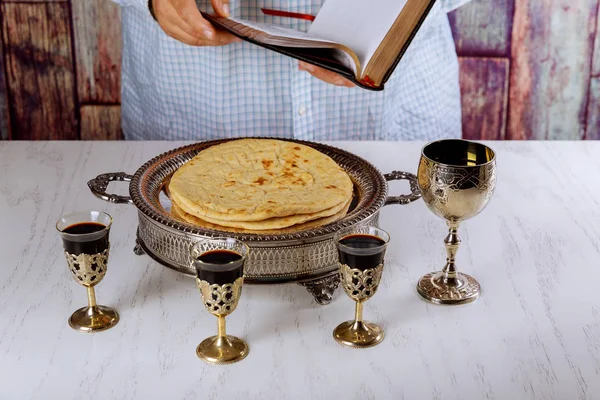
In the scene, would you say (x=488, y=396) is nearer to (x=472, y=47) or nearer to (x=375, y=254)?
(x=375, y=254)

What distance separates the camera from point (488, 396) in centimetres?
111

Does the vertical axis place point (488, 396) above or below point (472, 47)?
below

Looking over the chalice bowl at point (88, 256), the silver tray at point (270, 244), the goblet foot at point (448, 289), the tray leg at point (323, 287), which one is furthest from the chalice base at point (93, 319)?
the goblet foot at point (448, 289)

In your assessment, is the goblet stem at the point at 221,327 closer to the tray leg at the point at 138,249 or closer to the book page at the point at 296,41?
the tray leg at the point at 138,249

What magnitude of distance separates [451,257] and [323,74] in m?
0.69

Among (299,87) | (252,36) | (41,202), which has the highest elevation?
(252,36)

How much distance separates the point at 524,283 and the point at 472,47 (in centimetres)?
179

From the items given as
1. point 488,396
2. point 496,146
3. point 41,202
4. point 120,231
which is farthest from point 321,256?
point 496,146

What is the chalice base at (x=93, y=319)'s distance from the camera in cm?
123

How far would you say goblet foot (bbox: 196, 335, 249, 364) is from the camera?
45.8 inches

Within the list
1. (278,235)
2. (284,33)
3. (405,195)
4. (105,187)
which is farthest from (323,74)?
(278,235)

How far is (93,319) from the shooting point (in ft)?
4.09

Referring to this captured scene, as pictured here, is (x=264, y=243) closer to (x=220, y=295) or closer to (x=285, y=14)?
(x=220, y=295)

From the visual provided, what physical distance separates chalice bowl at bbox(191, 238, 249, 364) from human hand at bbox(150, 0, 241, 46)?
2.39ft
